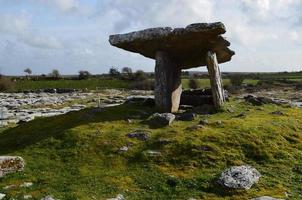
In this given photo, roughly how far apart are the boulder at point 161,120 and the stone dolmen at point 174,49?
329 cm

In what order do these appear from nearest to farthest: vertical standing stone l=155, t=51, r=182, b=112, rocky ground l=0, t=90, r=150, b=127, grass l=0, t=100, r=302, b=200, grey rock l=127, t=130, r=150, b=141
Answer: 1. grass l=0, t=100, r=302, b=200
2. grey rock l=127, t=130, r=150, b=141
3. vertical standing stone l=155, t=51, r=182, b=112
4. rocky ground l=0, t=90, r=150, b=127

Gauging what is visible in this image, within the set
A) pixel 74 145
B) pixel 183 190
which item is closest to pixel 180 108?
pixel 74 145

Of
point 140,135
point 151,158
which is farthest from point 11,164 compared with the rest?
point 140,135

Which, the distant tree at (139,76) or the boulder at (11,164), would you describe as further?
the distant tree at (139,76)

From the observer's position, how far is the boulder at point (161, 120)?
23.6 metres

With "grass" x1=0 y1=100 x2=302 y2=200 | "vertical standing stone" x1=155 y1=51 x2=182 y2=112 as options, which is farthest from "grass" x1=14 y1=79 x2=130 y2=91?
"grass" x1=0 y1=100 x2=302 y2=200

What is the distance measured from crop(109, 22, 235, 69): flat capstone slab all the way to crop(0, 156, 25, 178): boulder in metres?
10.1

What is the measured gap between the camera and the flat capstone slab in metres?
25.4

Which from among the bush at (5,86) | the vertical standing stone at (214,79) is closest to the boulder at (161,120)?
the vertical standing stone at (214,79)

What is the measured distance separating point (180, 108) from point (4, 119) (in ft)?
42.6

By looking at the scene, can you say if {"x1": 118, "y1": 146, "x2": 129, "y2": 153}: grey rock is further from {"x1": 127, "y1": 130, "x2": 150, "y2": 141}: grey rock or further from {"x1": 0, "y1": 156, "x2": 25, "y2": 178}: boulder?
{"x1": 0, "y1": 156, "x2": 25, "y2": 178}: boulder

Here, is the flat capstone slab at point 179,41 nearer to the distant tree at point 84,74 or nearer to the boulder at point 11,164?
the boulder at point 11,164

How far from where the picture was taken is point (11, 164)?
19.1m

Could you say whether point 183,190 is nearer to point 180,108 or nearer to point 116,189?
point 116,189
